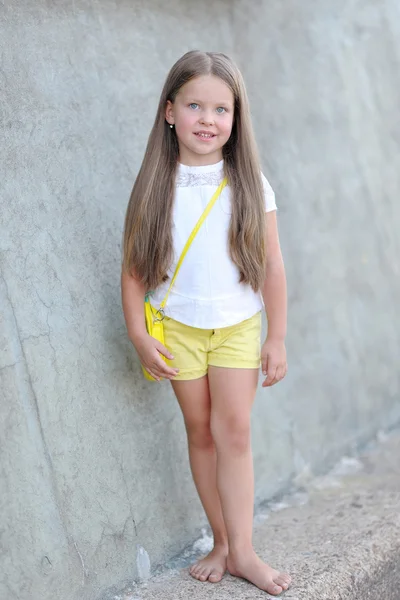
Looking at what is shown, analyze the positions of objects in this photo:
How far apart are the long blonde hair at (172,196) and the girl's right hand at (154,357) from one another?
17 cm

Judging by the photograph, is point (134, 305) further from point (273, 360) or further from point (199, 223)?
point (273, 360)

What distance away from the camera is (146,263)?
291cm

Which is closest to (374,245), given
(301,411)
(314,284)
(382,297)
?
(382,297)

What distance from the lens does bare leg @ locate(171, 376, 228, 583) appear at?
3.05 metres

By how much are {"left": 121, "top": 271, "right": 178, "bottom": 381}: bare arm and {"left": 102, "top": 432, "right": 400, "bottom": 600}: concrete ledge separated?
686 mm

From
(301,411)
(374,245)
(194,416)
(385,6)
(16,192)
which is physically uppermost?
(385,6)

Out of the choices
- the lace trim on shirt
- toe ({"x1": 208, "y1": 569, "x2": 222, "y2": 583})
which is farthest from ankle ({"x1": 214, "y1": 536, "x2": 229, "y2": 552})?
the lace trim on shirt

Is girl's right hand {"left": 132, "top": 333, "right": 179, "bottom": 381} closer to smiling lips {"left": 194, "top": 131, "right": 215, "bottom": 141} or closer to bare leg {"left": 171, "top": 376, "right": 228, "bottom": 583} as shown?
bare leg {"left": 171, "top": 376, "right": 228, "bottom": 583}

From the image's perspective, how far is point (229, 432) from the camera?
3016mm

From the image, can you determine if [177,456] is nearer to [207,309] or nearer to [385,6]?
[207,309]

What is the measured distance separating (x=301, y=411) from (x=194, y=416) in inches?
42.4

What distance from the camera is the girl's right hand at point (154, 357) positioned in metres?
2.94

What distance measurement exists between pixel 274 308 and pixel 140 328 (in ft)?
1.38

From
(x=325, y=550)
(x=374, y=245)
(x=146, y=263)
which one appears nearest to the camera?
(x=146, y=263)
